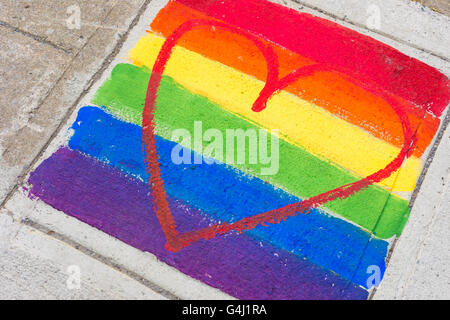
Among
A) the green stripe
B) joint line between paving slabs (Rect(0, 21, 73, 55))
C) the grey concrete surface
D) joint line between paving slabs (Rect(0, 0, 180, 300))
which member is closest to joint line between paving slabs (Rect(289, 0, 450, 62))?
the grey concrete surface

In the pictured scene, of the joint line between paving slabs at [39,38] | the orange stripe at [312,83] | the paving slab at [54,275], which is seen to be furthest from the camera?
the joint line between paving slabs at [39,38]

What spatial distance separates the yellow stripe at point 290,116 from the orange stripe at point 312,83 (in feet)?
0.21

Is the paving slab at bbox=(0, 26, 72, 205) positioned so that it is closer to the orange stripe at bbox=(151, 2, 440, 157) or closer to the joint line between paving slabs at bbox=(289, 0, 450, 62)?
the orange stripe at bbox=(151, 2, 440, 157)

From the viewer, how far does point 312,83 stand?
124 inches

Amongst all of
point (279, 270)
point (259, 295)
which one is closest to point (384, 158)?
point (279, 270)

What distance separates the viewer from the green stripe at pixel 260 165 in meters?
2.80

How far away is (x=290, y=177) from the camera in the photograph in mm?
2869

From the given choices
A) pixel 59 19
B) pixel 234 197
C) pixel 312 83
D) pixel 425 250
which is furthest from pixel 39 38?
pixel 425 250

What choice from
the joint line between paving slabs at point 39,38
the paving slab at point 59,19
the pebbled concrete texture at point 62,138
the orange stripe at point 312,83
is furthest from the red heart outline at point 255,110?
the joint line between paving slabs at point 39,38

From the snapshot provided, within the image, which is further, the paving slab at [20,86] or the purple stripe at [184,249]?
the paving slab at [20,86]

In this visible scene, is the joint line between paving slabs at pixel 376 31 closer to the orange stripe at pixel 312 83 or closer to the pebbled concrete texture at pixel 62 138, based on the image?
the pebbled concrete texture at pixel 62 138

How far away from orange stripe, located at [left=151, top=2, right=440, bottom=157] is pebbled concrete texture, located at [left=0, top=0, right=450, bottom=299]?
0.16 metres

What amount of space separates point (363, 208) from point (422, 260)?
528 mm

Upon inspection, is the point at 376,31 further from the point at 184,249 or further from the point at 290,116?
the point at 184,249
